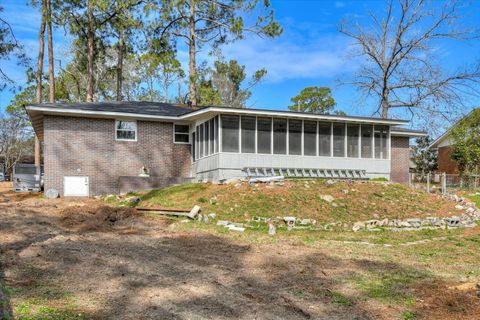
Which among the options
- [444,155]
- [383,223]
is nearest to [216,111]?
[383,223]

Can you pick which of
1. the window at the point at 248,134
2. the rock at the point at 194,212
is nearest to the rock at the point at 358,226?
the rock at the point at 194,212

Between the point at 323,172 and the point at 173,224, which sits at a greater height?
the point at 323,172

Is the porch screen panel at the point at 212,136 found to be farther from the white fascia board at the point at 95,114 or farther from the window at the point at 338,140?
the window at the point at 338,140

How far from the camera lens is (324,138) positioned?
59.9 feet

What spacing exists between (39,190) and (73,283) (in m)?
18.3

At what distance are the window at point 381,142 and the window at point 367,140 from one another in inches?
13.0

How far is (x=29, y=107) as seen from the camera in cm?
1644

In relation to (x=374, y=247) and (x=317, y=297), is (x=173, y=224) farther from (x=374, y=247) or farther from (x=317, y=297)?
(x=317, y=297)

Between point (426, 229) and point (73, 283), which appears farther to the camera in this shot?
point (426, 229)

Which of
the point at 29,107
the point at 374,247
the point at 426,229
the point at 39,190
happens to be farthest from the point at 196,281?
the point at 39,190

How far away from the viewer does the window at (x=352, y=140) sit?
18.7m

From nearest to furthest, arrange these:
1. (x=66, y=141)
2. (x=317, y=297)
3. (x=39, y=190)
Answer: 1. (x=317, y=297)
2. (x=66, y=141)
3. (x=39, y=190)

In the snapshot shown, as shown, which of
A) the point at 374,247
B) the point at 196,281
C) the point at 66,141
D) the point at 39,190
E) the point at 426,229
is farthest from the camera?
the point at 39,190

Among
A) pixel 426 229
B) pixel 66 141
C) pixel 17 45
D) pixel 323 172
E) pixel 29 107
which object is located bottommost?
pixel 426 229
